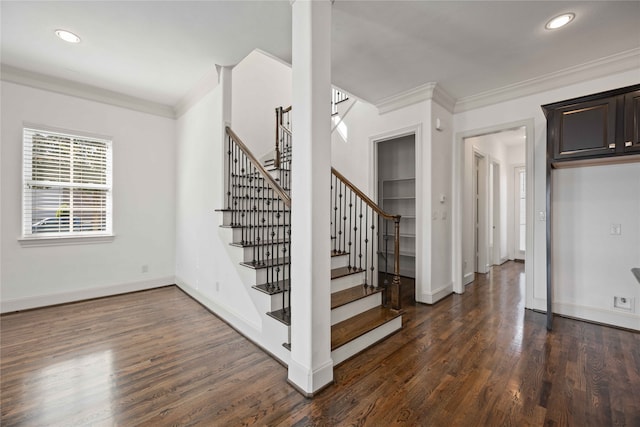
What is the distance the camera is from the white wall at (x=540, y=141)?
301 centimetres

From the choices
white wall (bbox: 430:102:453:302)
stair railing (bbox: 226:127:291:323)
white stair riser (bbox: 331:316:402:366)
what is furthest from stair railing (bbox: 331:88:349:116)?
white stair riser (bbox: 331:316:402:366)

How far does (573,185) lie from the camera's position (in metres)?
3.20

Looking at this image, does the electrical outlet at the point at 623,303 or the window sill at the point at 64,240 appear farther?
the window sill at the point at 64,240

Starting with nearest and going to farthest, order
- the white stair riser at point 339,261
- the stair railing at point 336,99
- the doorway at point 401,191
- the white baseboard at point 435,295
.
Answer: the white stair riser at point 339,261
the white baseboard at point 435,295
the stair railing at point 336,99
the doorway at point 401,191

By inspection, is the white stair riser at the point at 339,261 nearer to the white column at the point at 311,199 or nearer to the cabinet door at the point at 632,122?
the white column at the point at 311,199

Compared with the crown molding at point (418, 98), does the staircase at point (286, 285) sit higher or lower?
lower

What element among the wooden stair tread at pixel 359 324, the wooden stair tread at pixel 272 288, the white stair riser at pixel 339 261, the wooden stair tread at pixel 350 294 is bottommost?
the wooden stair tread at pixel 359 324

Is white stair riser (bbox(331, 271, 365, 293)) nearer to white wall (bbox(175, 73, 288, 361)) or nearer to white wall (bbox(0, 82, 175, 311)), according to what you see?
white wall (bbox(175, 73, 288, 361))

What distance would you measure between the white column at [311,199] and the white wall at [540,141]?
9.75 ft

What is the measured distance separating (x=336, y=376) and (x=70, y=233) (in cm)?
404

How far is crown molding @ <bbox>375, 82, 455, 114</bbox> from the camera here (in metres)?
3.63

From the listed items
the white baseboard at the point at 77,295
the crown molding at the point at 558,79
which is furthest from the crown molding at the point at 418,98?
the white baseboard at the point at 77,295

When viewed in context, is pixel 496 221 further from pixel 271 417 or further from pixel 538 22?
pixel 271 417

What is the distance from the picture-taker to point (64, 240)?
3.73m
